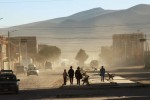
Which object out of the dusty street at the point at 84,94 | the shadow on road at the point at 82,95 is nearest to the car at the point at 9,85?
the dusty street at the point at 84,94

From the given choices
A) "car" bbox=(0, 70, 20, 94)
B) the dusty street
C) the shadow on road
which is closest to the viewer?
the dusty street

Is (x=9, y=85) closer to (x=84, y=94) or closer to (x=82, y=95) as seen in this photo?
(x=84, y=94)

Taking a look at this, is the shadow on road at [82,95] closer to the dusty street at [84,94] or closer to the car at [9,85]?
the dusty street at [84,94]

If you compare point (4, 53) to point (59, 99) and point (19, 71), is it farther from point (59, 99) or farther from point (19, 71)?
point (59, 99)

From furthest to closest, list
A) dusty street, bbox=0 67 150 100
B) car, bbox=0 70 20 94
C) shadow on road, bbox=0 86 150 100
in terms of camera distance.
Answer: car, bbox=0 70 20 94, shadow on road, bbox=0 86 150 100, dusty street, bbox=0 67 150 100

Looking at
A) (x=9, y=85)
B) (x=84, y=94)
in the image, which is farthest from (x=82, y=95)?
(x=9, y=85)

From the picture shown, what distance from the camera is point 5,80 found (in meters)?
43.1

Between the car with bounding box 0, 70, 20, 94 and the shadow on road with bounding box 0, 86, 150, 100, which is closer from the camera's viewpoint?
the shadow on road with bounding box 0, 86, 150, 100

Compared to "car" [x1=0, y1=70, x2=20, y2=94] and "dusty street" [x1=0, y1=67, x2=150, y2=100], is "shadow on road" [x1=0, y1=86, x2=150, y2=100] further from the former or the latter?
"car" [x1=0, y1=70, x2=20, y2=94]

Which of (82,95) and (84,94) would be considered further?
(84,94)

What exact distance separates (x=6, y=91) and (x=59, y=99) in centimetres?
1128

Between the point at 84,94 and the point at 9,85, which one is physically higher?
the point at 9,85

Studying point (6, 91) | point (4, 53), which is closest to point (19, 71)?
point (4, 53)

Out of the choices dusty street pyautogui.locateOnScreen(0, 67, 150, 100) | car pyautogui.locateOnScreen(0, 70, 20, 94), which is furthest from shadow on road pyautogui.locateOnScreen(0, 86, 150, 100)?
car pyautogui.locateOnScreen(0, 70, 20, 94)
